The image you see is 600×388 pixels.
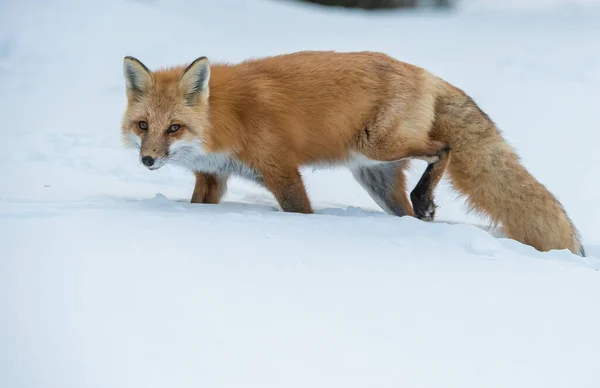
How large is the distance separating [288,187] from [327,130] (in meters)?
0.42

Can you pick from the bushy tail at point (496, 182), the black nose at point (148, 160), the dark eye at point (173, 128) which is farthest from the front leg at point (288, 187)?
the bushy tail at point (496, 182)

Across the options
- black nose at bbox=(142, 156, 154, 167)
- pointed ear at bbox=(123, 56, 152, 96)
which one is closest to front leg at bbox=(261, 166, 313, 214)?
black nose at bbox=(142, 156, 154, 167)

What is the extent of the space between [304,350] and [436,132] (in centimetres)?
245

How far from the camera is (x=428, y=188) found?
446 centimetres

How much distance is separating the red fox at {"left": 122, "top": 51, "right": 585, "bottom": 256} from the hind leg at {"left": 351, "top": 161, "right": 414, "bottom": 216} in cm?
8

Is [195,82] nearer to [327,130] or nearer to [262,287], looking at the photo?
[327,130]

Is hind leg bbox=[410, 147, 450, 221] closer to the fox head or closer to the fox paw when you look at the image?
the fox paw

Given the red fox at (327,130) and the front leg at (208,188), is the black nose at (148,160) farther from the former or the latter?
the front leg at (208,188)

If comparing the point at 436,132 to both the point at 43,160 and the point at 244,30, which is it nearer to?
the point at 43,160

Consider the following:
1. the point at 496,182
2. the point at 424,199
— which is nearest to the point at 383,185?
the point at 424,199

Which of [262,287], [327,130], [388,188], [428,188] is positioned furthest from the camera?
[388,188]

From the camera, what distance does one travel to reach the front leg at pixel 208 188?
4531mm

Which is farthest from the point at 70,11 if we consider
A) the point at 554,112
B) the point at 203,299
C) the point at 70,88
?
the point at 203,299

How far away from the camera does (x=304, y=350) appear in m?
2.38
